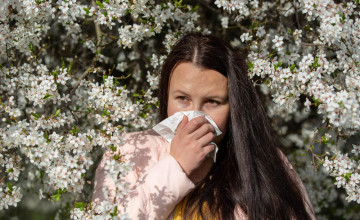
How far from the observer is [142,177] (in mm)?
1959

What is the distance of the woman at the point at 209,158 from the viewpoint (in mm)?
1910

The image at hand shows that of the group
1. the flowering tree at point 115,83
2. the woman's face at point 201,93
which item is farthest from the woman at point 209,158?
the flowering tree at point 115,83

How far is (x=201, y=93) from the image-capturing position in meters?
2.02

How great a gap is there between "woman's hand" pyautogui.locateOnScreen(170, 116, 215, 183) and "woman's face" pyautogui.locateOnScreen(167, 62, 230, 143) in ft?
0.35

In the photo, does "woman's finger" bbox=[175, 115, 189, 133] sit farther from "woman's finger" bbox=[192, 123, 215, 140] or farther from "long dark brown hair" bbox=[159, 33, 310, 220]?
"long dark brown hair" bbox=[159, 33, 310, 220]

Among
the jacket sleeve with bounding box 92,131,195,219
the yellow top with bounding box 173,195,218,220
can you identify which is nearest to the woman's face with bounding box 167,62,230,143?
the jacket sleeve with bounding box 92,131,195,219

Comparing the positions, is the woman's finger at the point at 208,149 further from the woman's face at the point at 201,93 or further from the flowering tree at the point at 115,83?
the flowering tree at the point at 115,83

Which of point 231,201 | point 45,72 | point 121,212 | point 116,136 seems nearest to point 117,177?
point 121,212

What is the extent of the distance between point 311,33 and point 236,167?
124 centimetres

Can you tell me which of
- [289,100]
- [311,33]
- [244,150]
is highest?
[311,33]

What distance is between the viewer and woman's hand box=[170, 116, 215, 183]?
192 cm

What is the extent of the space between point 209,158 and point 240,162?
0.55ft

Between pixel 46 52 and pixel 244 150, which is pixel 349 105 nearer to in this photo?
pixel 244 150

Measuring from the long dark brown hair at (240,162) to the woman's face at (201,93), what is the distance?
35mm
